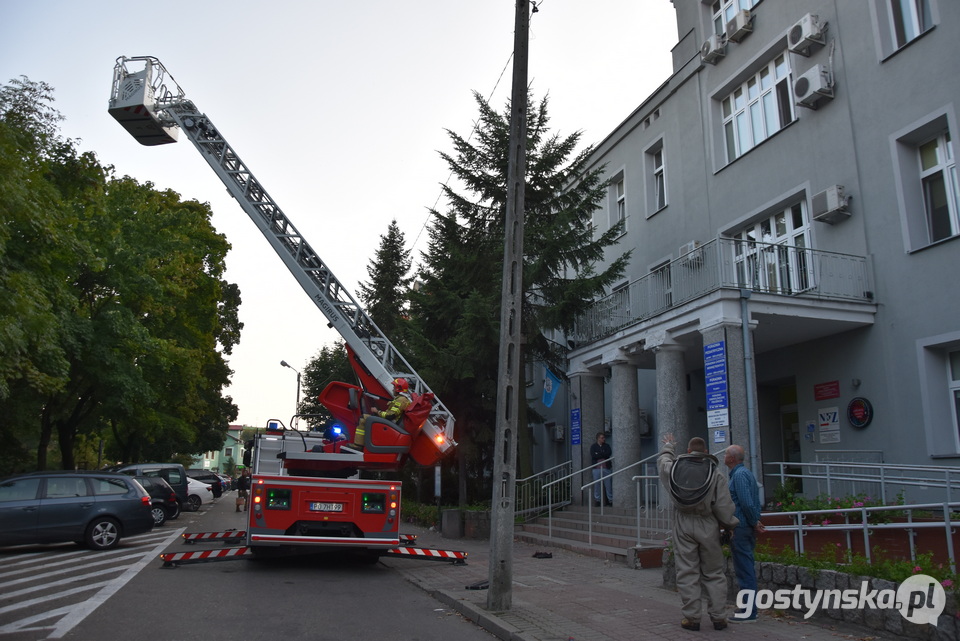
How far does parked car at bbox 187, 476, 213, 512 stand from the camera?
93.2 ft

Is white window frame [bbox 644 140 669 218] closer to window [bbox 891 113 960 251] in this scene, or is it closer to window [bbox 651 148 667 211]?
window [bbox 651 148 667 211]

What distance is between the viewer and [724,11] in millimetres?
18219

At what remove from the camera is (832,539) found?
10.1 m

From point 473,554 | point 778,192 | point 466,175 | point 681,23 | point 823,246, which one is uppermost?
point 681,23

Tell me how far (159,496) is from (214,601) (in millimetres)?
12453

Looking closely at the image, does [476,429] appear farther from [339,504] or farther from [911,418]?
[911,418]

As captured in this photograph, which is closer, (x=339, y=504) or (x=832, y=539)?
(x=832, y=539)

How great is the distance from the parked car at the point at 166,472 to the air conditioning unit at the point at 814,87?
19.1 meters

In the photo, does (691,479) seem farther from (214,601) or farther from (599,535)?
(599,535)

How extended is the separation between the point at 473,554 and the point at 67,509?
7441 millimetres

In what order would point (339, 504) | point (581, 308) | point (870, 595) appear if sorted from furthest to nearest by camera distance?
1. point (581, 308)
2. point (339, 504)
3. point (870, 595)

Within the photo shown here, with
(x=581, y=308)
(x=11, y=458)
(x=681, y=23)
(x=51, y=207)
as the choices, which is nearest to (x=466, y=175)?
(x=581, y=308)

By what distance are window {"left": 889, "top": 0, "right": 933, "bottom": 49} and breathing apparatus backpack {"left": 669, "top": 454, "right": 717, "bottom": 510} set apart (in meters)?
9.68

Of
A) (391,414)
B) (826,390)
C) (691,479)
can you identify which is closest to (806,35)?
(826,390)
